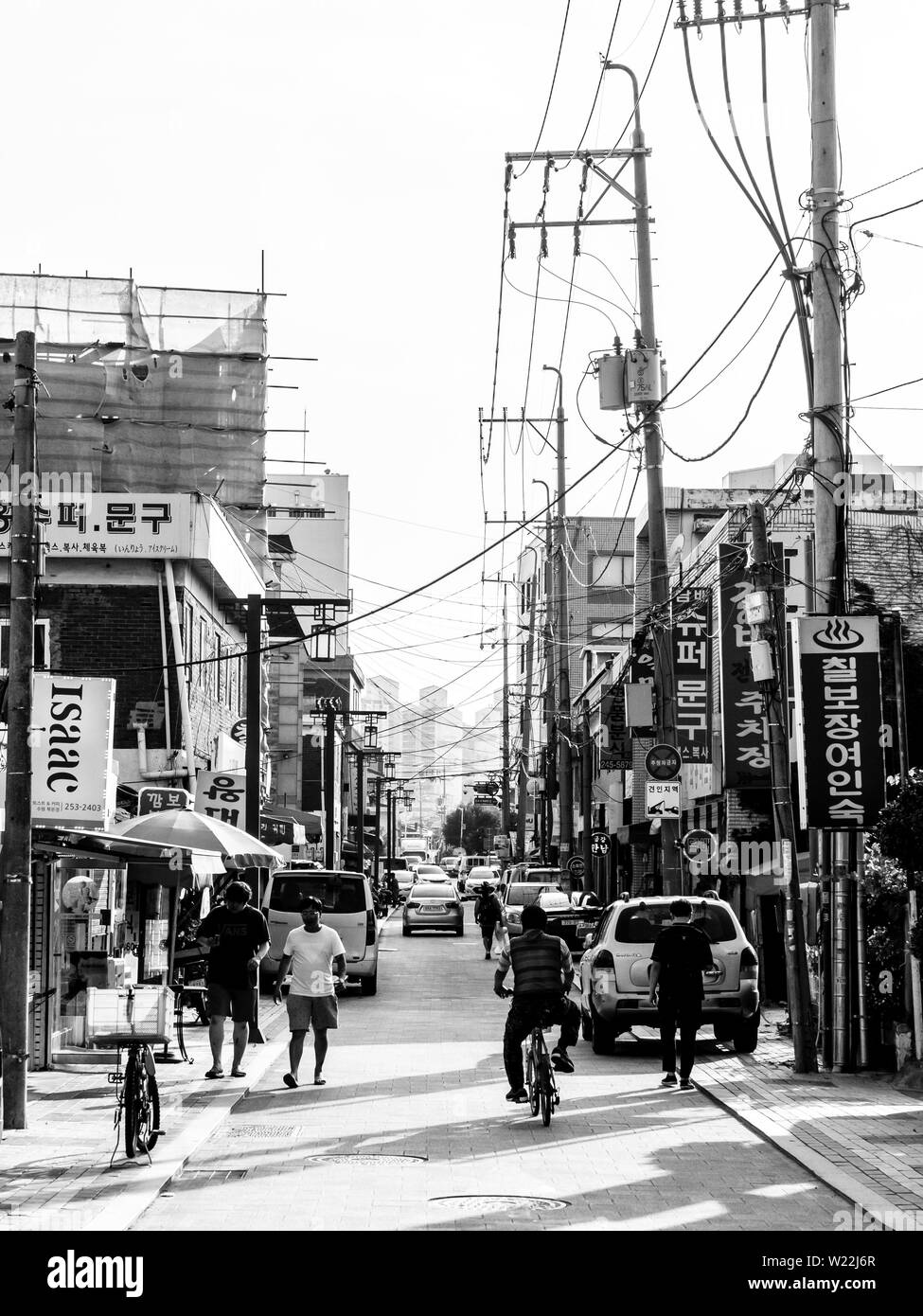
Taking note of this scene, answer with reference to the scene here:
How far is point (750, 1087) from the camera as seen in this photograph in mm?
15117

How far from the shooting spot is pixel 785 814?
639 inches

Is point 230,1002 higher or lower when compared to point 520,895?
higher

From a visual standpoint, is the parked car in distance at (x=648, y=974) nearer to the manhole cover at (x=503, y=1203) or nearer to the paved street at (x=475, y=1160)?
the paved street at (x=475, y=1160)

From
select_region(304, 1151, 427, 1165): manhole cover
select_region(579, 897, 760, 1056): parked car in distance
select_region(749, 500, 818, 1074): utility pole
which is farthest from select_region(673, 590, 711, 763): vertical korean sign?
select_region(304, 1151, 427, 1165): manhole cover

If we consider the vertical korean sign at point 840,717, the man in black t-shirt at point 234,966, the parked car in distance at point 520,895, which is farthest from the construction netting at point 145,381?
the vertical korean sign at point 840,717

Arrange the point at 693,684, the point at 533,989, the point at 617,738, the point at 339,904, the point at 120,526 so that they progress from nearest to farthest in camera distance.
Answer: the point at 533,989 < the point at 339,904 < the point at 693,684 < the point at 120,526 < the point at 617,738

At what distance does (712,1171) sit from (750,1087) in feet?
14.8

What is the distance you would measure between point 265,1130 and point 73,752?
169 inches

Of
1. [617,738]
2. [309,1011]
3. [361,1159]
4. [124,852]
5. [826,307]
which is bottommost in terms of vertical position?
[361,1159]

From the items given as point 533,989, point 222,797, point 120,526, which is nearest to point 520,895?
point 222,797

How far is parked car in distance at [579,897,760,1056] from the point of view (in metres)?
17.9

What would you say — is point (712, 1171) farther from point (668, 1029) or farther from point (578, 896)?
point (578, 896)

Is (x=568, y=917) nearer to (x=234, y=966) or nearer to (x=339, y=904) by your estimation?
(x=339, y=904)

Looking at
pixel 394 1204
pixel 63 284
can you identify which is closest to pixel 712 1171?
pixel 394 1204
